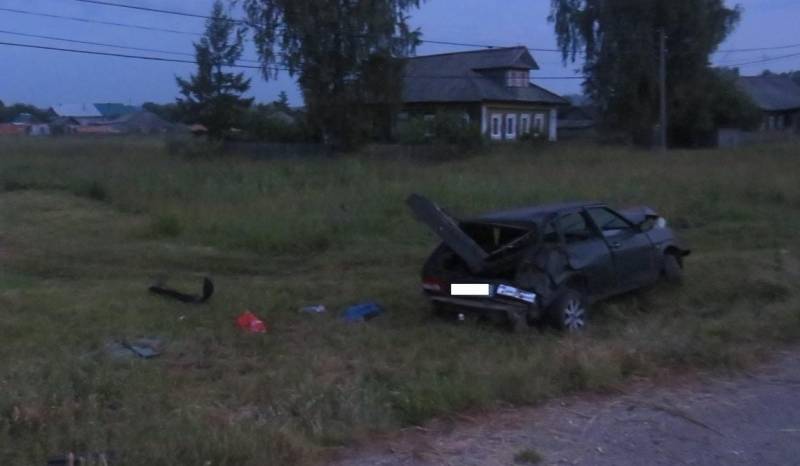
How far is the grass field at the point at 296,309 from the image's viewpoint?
7.16 m

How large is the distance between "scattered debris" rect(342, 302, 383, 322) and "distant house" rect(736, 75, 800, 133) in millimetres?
66631

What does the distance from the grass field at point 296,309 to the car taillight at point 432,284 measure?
0.43 meters

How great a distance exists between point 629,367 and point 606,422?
140 centimetres

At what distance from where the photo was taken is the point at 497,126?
197 feet

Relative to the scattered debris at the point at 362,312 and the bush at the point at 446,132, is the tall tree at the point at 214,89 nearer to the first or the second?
the bush at the point at 446,132

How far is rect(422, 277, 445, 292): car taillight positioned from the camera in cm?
1302

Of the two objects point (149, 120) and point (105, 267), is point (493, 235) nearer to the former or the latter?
point (105, 267)

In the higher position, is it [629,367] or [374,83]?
[374,83]

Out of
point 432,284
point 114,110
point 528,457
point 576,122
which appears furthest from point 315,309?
point 114,110

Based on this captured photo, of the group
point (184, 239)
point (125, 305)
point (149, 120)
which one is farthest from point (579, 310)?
point (149, 120)

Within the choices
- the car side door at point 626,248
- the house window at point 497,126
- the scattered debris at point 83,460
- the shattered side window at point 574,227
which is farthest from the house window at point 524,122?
the scattered debris at point 83,460

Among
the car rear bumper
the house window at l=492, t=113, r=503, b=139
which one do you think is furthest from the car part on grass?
the house window at l=492, t=113, r=503, b=139

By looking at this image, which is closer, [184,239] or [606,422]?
[606,422]

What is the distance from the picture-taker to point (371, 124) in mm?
48000
